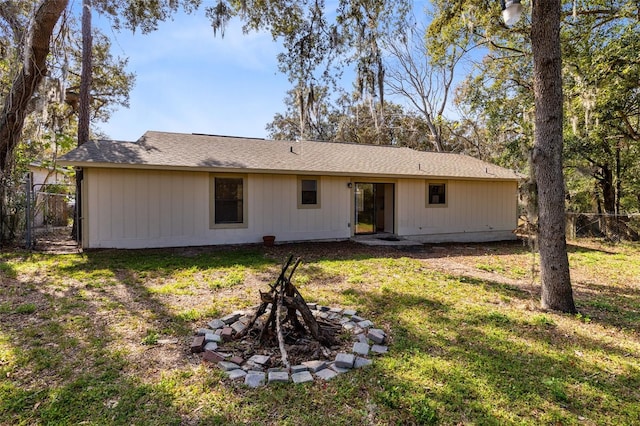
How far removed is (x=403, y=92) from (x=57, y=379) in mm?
21172

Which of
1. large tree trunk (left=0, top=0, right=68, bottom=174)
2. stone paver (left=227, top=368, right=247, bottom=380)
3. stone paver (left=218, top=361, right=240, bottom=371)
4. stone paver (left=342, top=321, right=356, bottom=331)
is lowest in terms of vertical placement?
stone paver (left=227, top=368, right=247, bottom=380)

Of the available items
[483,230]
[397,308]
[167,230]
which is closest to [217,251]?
[167,230]

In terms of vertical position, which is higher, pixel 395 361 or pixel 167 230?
pixel 167 230

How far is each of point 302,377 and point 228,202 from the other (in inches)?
280

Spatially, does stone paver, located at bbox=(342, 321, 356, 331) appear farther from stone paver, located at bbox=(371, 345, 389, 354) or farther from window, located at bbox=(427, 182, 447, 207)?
window, located at bbox=(427, 182, 447, 207)

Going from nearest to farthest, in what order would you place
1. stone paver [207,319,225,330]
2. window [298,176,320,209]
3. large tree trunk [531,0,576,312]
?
stone paver [207,319,225,330]
large tree trunk [531,0,576,312]
window [298,176,320,209]

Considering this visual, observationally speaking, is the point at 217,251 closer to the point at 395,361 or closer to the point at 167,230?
the point at 167,230

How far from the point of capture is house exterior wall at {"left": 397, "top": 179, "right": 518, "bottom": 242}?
11266 mm

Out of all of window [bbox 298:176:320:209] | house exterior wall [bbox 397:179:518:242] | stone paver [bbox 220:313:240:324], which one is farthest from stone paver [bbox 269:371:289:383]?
house exterior wall [bbox 397:179:518:242]

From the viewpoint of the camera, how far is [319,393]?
8.57 feet

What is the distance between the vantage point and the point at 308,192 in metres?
10.1

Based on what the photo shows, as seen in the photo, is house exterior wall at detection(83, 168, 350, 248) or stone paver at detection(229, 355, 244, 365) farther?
house exterior wall at detection(83, 168, 350, 248)

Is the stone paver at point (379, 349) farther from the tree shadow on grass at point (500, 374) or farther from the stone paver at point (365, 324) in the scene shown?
the stone paver at point (365, 324)

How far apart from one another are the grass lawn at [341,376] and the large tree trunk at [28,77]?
329 cm
